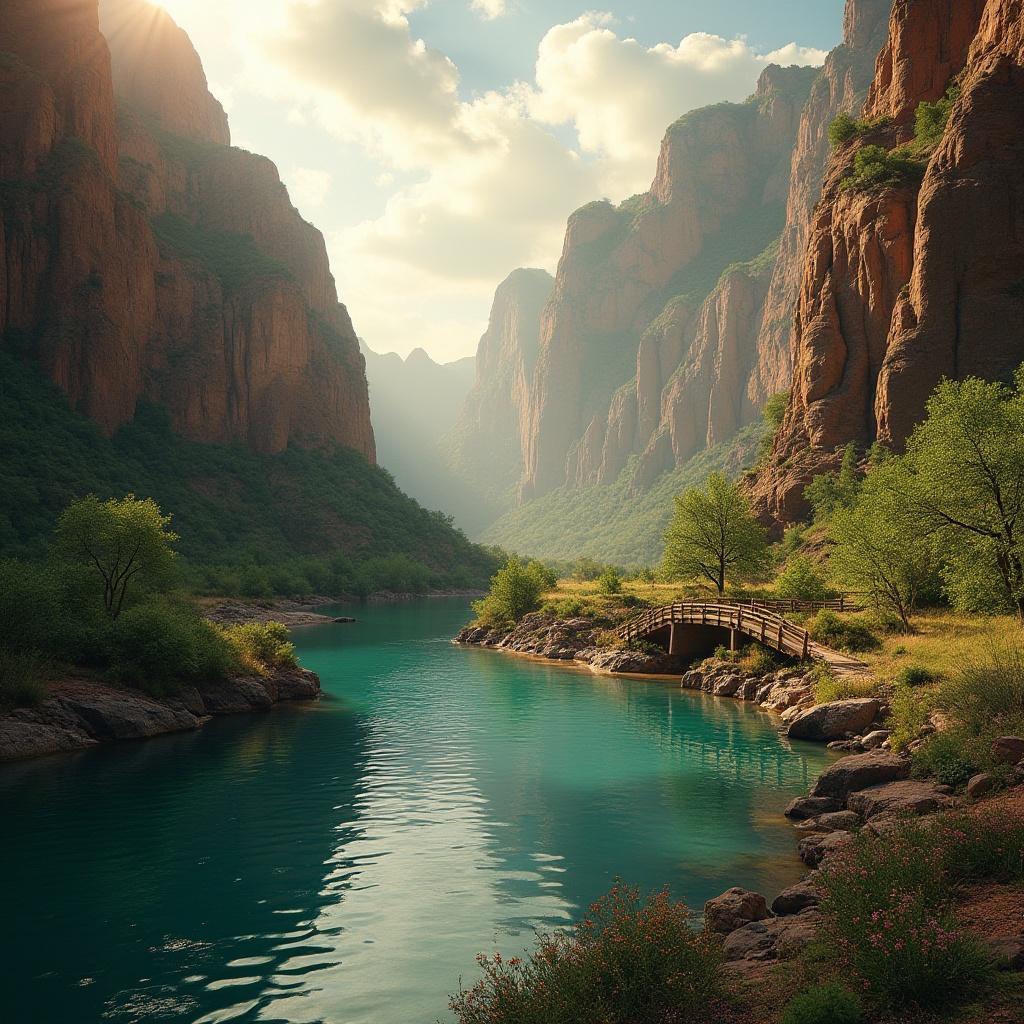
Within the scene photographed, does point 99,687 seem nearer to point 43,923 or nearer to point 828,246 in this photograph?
point 43,923

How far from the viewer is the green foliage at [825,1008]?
285 inches

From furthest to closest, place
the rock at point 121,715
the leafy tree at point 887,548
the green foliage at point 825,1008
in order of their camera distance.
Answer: the leafy tree at point 887,548 < the rock at point 121,715 < the green foliage at point 825,1008

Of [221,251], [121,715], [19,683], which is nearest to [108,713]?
[121,715]

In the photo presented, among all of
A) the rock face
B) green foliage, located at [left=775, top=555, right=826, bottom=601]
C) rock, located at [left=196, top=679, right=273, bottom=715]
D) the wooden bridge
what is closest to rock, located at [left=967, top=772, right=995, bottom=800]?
the wooden bridge

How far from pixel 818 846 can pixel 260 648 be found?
27.0 meters

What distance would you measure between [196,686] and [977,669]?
26.5 meters

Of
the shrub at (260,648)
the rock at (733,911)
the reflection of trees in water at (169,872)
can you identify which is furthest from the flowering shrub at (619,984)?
the shrub at (260,648)

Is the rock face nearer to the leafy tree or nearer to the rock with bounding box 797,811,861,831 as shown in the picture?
the leafy tree

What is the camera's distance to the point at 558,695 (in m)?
36.8

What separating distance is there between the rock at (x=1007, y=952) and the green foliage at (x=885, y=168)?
65.8 m

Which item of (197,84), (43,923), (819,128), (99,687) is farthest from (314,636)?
(819,128)

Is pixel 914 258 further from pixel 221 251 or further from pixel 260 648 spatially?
pixel 221 251

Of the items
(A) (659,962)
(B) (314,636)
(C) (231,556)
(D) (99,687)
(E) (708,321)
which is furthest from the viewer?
(E) (708,321)

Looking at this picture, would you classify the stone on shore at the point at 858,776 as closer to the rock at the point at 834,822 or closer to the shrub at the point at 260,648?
the rock at the point at 834,822
